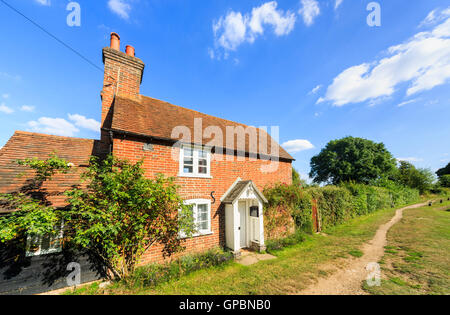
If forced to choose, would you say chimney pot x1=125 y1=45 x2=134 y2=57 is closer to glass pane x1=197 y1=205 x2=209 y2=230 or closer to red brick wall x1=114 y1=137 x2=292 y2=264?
red brick wall x1=114 y1=137 x2=292 y2=264

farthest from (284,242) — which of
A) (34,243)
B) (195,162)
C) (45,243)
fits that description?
(34,243)

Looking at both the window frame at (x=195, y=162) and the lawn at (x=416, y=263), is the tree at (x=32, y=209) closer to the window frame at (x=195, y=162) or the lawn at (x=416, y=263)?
the window frame at (x=195, y=162)

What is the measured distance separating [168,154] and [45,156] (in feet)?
16.3

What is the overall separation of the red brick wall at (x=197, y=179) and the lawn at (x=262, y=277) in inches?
56.5

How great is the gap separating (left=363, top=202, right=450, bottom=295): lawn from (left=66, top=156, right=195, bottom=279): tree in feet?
24.2

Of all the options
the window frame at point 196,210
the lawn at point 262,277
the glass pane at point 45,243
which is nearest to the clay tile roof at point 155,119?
the window frame at point 196,210

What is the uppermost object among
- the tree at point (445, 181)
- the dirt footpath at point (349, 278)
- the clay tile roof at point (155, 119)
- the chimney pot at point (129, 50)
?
the chimney pot at point (129, 50)

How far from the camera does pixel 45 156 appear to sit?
22.9ft

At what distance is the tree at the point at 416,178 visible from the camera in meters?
32.8

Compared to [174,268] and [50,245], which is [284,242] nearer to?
[174,268]

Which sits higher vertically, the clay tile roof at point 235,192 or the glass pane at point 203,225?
the clay tile roof at point 235,192

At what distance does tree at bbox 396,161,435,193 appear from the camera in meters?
Answer: 32.8

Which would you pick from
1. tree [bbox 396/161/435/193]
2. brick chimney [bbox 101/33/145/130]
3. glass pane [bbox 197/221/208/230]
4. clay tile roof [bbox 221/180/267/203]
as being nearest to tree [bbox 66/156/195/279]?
glass pane [bbox 197/221/208/230]
